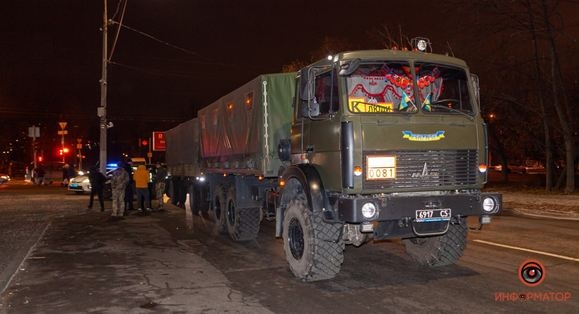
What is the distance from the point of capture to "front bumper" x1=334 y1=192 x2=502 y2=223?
6828 mm

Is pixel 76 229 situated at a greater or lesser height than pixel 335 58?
lesser

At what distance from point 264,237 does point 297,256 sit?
4498 mm

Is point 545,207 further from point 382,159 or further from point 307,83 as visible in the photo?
point 307,83

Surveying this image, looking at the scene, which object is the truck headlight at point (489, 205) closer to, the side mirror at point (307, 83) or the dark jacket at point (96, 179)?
the side mirror at point (307, 83)

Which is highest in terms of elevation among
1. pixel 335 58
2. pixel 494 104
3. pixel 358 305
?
pixel 494 104

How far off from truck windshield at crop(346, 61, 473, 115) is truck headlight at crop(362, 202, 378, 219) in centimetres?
120

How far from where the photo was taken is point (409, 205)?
7039 millimetres

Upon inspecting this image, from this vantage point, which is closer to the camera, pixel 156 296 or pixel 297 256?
pixel 156 296

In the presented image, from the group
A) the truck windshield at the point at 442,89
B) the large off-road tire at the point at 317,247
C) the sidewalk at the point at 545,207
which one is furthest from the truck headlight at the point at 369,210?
the sidewalk at the point at 545,207

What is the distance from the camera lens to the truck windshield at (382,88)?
7375mm

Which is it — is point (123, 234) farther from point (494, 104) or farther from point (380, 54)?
point (494, 104)

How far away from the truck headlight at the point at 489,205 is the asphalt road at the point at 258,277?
35.8 inches

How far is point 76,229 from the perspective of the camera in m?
14.1

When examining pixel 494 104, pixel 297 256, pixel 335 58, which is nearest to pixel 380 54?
pixel 335 58
